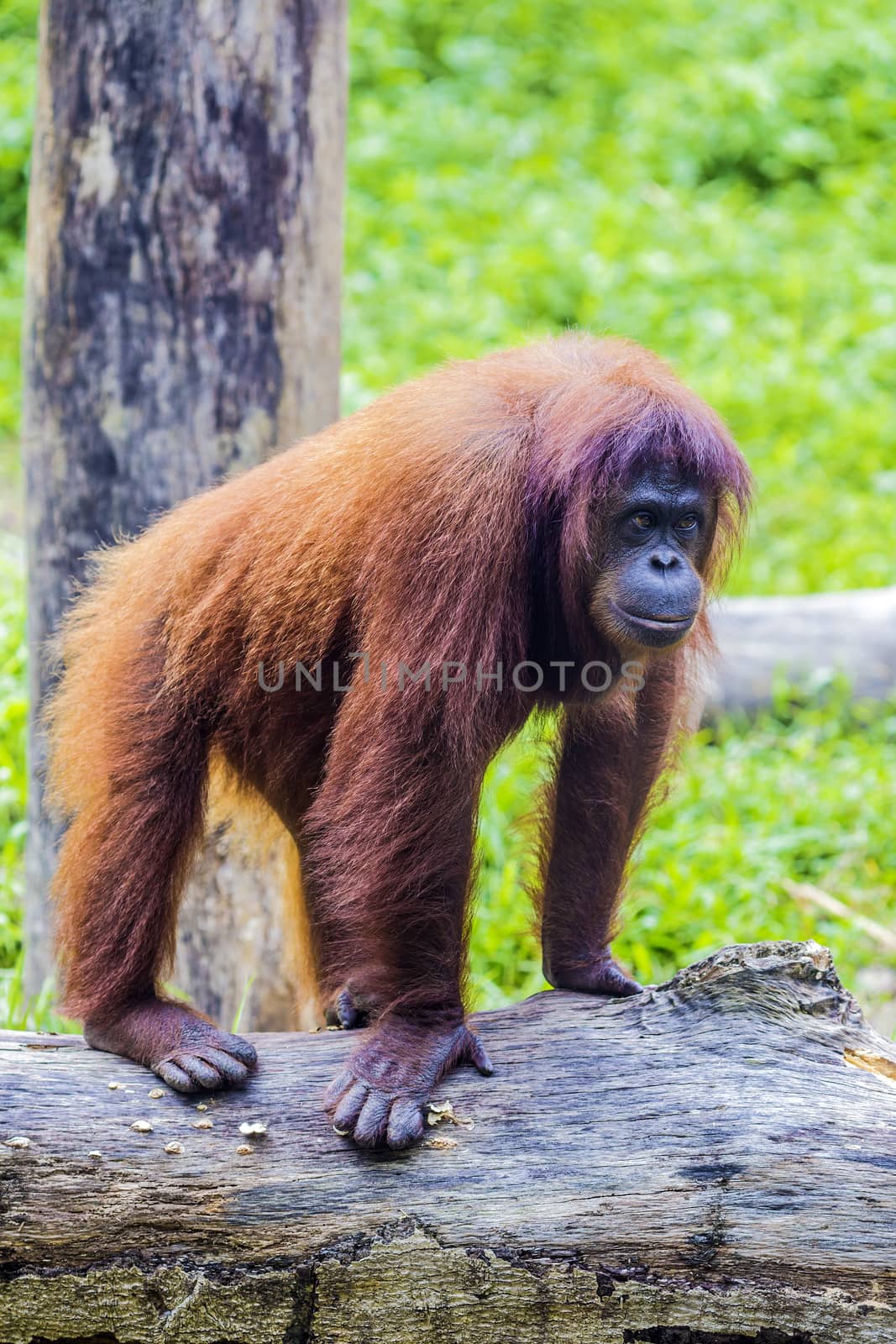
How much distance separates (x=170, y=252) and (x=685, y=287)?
20.6ft

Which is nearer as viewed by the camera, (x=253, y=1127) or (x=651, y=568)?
(x=253, y=1127)

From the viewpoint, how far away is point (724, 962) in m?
3.05

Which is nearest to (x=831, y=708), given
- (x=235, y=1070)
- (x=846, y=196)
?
(x=235, y=1070)

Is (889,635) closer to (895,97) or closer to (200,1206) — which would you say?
(200,1206)

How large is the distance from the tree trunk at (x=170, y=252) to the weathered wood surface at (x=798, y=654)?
9.02ft

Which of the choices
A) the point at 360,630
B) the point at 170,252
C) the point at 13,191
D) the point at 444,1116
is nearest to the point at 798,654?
the point at 170,252

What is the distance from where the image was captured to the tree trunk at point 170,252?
3.91 meters

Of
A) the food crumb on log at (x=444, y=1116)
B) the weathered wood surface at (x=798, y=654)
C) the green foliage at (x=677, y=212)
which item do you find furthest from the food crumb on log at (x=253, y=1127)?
the green foliage at (x=677, y=212)

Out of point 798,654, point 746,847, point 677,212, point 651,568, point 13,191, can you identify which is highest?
point 677,212

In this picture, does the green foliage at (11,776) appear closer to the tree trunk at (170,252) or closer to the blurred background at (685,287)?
the blurred background at (685,287)

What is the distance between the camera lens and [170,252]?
13.1ft

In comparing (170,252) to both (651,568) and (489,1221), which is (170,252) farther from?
(489,1221)

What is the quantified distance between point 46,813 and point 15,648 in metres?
1.54

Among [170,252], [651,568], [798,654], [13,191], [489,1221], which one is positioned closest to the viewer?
[489,1221]
